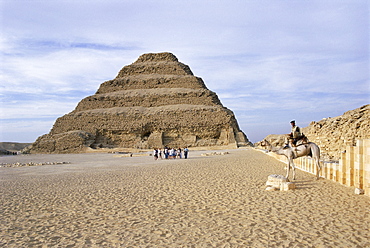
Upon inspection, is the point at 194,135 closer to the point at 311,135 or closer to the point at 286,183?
the point at 311,135

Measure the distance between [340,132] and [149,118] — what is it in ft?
137

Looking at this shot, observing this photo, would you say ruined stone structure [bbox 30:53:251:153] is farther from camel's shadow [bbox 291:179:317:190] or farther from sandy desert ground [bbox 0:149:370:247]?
sandy desert ground [bbox 0:149:370:247]

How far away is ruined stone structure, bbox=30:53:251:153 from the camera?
49781 millimetres

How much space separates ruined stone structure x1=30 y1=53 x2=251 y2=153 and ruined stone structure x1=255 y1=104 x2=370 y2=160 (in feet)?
95.6

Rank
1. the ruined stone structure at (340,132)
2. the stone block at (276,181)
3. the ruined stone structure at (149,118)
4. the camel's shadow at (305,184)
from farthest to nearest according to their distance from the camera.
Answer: the ruined stone structure at (149,118) → the ruined stone structure at (340,132) → the camel's shadow at (305,184) → the stone block at (276,181)

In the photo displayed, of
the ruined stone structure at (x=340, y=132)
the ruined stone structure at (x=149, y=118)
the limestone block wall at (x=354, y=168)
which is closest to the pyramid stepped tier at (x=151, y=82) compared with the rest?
the ruined stone structure at (x=149, y=118)

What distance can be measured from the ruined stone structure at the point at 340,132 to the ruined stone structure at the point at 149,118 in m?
29.1

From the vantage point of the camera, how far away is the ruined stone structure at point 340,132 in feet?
40.7

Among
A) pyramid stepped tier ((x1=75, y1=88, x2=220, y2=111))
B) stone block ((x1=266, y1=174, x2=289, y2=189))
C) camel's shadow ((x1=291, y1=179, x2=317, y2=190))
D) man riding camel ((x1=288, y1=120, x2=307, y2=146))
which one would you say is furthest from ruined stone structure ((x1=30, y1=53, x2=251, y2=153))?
stone block ((x1=266, y1=174, x2=289, y2=189))

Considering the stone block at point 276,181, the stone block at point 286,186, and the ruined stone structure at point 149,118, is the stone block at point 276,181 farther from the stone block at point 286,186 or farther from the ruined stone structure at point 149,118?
the ruined stone structure at point 149,118

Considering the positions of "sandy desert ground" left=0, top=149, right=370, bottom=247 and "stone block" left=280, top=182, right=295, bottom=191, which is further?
"stone block" left=280, top=182, right=295, bottom=191

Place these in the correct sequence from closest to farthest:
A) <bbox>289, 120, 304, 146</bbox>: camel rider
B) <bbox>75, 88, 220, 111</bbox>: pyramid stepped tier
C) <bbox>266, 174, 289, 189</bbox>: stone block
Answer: <bbox>266, 174, 289, 189</bbox>: stone block, <bbox>289, 120, 304, 146</bbox>: camel rider, <bbox>75, 88, 220, 111</bbox>: pyramid stepped tier

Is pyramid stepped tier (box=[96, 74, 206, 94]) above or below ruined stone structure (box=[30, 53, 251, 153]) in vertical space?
above

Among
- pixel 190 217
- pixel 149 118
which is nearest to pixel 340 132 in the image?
pixel 190 217
